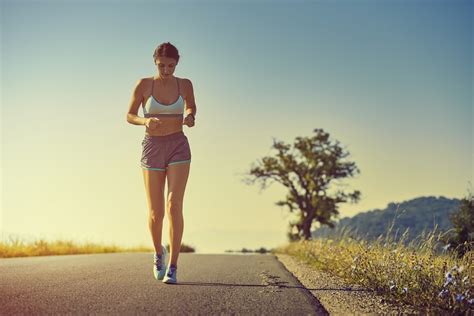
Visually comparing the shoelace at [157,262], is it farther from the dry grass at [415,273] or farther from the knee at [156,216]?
the dry grass at [415,273]

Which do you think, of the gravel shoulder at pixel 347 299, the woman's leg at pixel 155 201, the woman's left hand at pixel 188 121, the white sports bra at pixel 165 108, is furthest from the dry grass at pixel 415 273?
the white sports bra at pixel 165 108

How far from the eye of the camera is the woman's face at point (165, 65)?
236 inches

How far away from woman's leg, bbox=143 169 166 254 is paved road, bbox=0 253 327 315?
1.72 ft

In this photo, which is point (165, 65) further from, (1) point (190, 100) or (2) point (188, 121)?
(2) point (188, 121)

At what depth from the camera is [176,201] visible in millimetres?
6168

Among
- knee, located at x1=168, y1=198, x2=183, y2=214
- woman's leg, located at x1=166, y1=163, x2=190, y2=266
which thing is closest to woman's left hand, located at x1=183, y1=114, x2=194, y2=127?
woman's leg, located at x1=166, y1=163, x2=190, y2=266

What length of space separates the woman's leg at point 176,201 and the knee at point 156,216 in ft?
0.63

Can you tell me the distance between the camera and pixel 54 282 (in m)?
5.82

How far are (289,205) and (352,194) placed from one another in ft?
12.0

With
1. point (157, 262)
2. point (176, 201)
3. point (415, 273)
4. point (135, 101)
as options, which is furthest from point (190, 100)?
point (415, 273)

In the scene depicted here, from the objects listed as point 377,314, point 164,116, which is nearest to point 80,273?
point 164,116

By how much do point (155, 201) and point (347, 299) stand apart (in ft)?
8.16

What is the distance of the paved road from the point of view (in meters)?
4.36

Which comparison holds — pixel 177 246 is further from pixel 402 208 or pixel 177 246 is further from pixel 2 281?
pixel 402 208
